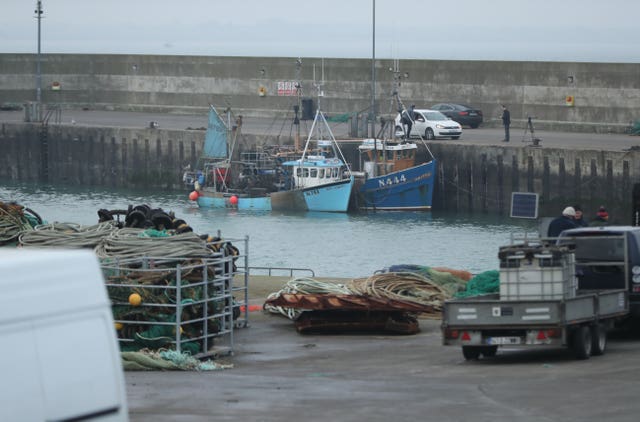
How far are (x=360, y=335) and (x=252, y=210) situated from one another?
1336 inches

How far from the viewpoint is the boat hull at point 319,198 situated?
48.2 meters

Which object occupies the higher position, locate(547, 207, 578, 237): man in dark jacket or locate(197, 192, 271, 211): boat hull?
locate(547, 207, 578, 237): man in dark jacket

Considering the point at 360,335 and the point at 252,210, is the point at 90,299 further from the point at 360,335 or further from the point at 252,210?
the point at 252,210

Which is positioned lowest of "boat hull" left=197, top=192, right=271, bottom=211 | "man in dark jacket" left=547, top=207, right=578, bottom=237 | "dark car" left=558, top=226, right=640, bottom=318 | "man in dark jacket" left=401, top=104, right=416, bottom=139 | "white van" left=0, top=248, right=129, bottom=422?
"boat hull" left=197, top=192, right=271, bottom=211

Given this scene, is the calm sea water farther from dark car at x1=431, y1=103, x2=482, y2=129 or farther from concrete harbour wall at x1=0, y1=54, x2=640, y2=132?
concrete harbour wall at x1=0, y1=54, x2=640, y2=132

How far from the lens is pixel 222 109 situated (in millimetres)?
59906

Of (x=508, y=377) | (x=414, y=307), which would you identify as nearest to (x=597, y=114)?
(x=414, y=307)

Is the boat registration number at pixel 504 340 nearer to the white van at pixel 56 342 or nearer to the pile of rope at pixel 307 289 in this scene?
the pile of rope at pixel 307 289

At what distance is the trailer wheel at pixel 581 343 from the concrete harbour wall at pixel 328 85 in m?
39.1

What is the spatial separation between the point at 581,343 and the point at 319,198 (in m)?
36.0

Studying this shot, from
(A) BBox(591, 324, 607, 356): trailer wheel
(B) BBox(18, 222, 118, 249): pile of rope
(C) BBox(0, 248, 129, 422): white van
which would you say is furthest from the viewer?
(B) BBox(18, 222, 118, 249): pile of rope

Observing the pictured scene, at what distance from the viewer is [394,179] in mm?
48781

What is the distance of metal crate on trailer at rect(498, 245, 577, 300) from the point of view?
12664 mm

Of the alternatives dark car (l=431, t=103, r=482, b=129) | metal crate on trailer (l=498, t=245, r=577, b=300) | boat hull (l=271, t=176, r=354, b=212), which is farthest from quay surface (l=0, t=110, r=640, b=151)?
metal crate on trailer (l=498, t=245, r=577, b=300)
